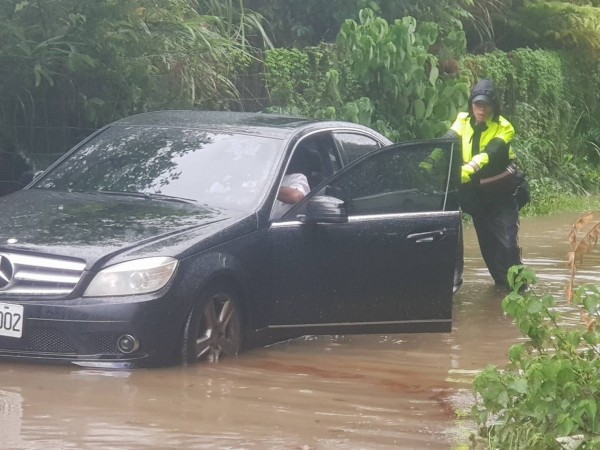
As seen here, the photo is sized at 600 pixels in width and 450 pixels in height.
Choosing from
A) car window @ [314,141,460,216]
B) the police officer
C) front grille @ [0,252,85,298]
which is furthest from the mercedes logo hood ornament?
the police officer

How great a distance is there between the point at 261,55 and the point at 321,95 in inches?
29.6

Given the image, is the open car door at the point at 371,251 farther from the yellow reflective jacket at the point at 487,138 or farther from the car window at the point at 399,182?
the yellow reflective jacket at the point at 487,138

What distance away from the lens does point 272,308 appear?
817 centimetres

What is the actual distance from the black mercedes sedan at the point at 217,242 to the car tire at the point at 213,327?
11mm

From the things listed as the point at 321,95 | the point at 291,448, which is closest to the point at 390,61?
the point at 321,95

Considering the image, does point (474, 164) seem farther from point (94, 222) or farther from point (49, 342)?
point (49, 342)

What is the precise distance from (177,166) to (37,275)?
4.94 feet

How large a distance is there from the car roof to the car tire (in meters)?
1.37

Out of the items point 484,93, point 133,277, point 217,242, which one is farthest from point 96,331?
point 484,93

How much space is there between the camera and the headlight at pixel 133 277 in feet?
24.0

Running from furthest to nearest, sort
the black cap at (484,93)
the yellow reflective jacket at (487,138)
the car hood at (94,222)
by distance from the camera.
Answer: the yellow reflective jacket at (487,138), the black cap at (484,93), the car hood at (94,222)

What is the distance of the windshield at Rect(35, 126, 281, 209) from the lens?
8.40 meters

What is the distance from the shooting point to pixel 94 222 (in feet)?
25.6

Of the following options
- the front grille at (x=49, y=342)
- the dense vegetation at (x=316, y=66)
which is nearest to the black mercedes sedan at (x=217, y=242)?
the front grille at (x=49, y=342)
